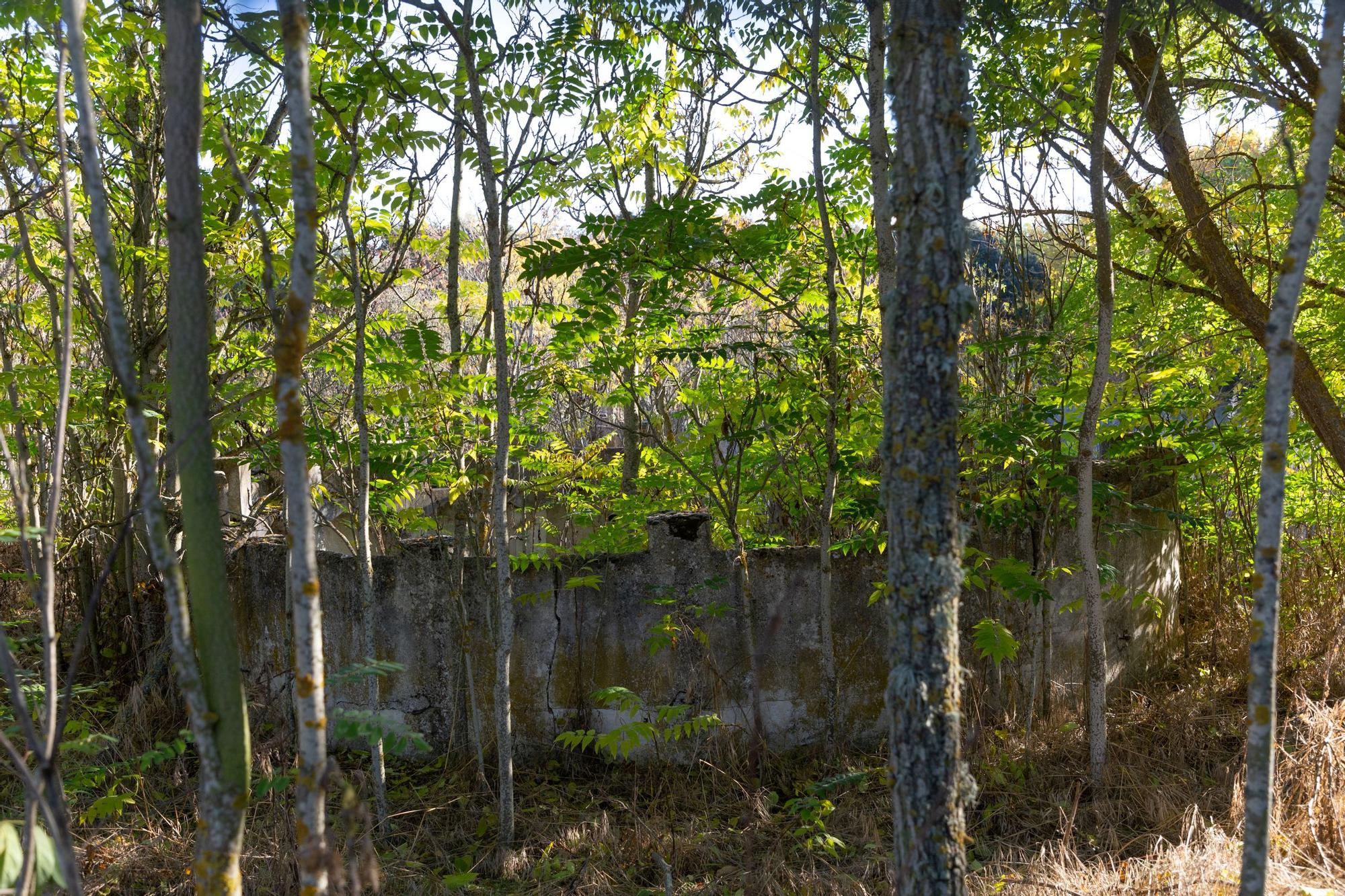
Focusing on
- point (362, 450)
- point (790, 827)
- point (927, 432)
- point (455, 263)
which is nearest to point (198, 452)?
point (927, 432)

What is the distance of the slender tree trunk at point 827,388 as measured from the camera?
5359mm

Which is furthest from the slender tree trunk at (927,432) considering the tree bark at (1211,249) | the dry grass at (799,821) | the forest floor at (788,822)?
the tree bark at (1211,249)

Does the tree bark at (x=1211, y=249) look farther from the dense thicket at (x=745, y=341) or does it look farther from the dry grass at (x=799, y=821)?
the dry grass at (x=799, y=821)

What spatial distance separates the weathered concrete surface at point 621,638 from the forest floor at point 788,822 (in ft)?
1.11

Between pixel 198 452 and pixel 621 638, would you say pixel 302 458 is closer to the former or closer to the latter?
pixel 198 452

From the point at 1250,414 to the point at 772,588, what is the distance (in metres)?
3.66

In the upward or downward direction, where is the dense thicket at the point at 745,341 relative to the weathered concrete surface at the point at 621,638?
upward

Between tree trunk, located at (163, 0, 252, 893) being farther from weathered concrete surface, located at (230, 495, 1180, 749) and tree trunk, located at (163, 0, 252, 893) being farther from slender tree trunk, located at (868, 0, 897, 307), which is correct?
weathered concrete surface, located at (230, 495, 1180, 749)

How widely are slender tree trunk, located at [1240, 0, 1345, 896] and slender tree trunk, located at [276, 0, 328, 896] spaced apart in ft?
9.07

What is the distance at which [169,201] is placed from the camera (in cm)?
228

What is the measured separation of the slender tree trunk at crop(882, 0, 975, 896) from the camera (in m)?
2.64

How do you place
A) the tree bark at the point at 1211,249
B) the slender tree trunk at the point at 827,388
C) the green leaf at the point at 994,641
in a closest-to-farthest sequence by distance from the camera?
the green leaf at the point at 994,641 → the slender tree trunk at the point at 827,388 → the tree bark at the point at 1211,249

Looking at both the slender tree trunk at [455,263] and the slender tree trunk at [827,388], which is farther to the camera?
the slender tree trunk at [455,263]

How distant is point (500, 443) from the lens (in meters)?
4.84
